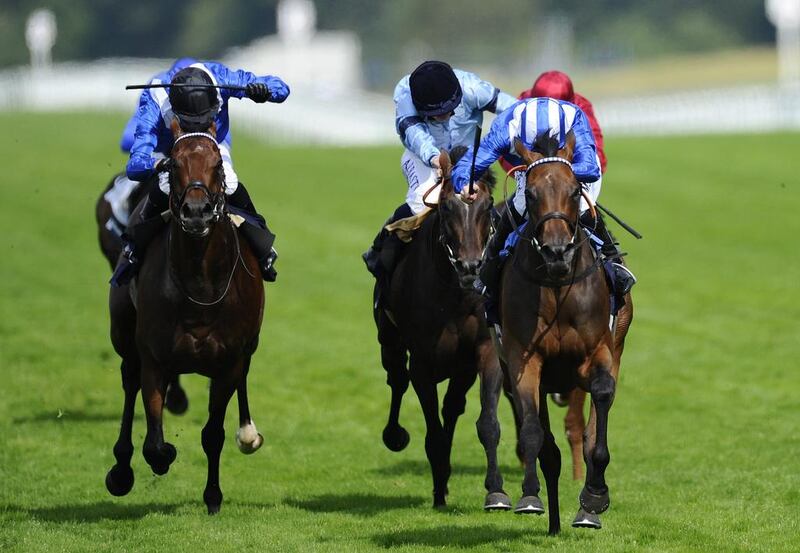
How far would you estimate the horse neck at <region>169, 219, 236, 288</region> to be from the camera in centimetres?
877

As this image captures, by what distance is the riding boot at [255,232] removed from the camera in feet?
30.6

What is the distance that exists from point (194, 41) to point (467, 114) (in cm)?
7858

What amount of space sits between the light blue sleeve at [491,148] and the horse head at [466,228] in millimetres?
208

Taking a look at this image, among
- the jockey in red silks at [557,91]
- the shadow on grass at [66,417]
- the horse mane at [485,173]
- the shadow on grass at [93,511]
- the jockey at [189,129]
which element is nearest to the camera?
the jockey at [189,129]

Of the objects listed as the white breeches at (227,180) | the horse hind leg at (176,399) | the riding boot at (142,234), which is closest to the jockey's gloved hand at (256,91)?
the white breeches at (227,180)

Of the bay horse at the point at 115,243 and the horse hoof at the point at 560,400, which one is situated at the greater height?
the bay horse at the point at 115,243

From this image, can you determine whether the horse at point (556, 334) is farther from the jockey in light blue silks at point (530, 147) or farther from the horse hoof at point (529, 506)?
the jockey in light blue silks at point (530, 147)

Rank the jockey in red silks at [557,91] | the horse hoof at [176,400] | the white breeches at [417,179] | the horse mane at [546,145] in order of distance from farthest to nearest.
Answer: the horse hoof at [176,400]
the jockey in red silks at [557,91]
the white breeches at [417,179]
the horse mane at [546,145]

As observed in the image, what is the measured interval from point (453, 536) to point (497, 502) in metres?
0.34

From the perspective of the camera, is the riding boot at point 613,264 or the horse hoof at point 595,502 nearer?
the horse hoof at point 595,502

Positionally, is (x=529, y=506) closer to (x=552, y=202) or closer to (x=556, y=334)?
(x=556, y=334)

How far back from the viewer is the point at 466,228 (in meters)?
8.79

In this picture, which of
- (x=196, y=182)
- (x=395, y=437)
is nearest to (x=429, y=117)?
(x=196, y=182)

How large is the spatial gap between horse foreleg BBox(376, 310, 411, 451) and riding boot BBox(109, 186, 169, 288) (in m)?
1.87
